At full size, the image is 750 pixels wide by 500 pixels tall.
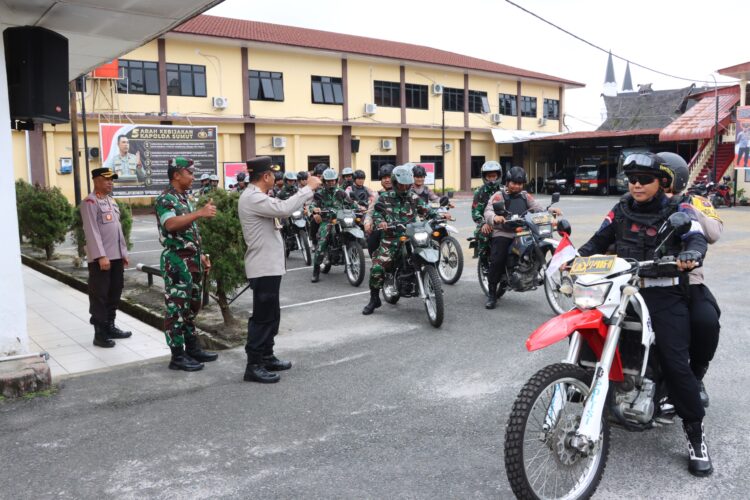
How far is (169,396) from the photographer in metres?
4.96

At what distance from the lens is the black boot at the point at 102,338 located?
253 inches

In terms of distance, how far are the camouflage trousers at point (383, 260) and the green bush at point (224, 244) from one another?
1637mm

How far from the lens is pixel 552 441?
120 inches

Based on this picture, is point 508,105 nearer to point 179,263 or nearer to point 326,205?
point 326,205

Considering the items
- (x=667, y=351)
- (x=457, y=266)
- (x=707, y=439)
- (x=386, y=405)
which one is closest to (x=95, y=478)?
(x=386, y=405)

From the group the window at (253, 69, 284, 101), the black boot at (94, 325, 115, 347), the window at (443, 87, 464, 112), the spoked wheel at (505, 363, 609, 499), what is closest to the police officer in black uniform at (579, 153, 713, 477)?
the spoked wheel at (505, 363, 609, 499)

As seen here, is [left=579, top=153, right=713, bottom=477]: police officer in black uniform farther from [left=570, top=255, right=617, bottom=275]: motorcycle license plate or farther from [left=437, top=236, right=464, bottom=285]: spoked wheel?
[left=437, top=236, right=464, bottom=285]: spoked wheel

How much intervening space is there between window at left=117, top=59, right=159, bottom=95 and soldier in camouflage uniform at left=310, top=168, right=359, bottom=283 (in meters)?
17.7

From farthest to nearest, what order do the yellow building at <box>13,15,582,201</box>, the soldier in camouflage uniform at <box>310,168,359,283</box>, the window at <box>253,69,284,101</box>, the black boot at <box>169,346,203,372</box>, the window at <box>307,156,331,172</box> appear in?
the window at <box>307,156,331,172</box> < the window at <box>253,69,284,101</box> < the yellow building at <box>13,15,582,201</box> < the soldier in camouflage uniform at <box>310,168,359,283</box> < the black boot at <box>169,346,203,372</box>

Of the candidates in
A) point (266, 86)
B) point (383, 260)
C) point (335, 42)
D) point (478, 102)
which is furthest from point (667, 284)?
→ point (478, 102)

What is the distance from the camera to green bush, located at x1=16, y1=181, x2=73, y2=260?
12.6 metres

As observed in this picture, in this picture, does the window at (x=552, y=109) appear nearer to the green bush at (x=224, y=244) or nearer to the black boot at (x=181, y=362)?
the green bush at (x=224, y=244)

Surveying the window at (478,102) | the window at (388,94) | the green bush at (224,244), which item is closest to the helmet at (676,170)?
the green bush at (224,244)

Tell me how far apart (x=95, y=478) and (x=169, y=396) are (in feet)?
4.41
